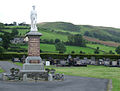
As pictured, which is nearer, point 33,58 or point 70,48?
point 33,58

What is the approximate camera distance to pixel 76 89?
26.5 metres

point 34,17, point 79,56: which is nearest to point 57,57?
point 79,56

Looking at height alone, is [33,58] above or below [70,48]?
above

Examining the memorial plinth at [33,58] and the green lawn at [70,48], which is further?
the green lawn at [70,48]

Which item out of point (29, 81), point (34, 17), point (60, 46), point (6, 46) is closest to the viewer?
point (29, 81)

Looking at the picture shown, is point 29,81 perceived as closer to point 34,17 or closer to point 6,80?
point 6,80

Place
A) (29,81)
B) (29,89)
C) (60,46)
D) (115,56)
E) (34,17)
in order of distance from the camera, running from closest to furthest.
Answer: (29,89) → (29,81) → (34,17) → (115,56) → (60,46)

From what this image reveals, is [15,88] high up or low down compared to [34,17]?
down

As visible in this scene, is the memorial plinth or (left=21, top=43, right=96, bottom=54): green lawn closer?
the memorial plinth

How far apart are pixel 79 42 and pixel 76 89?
10223cm

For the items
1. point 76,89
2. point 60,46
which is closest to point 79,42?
point 60,46

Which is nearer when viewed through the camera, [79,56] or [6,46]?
[79,56]

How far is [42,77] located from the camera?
3403cm

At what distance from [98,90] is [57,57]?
5445 cm
